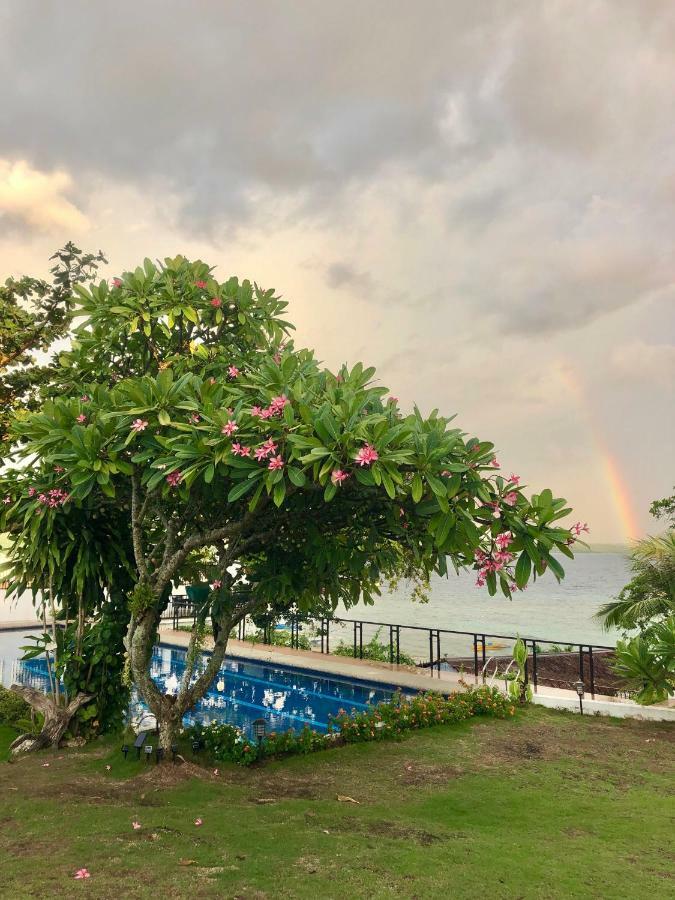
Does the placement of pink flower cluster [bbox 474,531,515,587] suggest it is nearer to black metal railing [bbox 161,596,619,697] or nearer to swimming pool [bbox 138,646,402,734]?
black metal railing [bbox 161,596,619,697]

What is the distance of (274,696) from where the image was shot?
1553cm

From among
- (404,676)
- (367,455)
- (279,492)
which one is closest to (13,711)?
(279,492)

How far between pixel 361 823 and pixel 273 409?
434cm

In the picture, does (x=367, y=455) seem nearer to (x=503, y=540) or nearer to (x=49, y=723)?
(x=503, y=540)

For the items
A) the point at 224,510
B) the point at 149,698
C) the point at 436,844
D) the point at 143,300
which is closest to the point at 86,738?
the point at 149,698

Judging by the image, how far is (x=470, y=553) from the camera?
616 cm

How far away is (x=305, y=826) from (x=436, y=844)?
4.34 feet

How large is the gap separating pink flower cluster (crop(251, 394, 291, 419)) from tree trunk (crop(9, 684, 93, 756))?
6226mm

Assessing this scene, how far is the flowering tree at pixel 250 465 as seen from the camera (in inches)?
229

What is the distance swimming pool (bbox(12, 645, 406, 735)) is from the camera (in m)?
13.5

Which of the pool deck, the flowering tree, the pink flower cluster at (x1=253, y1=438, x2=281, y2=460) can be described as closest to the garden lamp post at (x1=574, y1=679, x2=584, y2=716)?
the pool deck

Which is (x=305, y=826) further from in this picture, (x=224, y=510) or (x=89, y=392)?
(x=89, y=392)

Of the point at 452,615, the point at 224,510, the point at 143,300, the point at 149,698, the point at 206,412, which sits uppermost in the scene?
the point at 143,300

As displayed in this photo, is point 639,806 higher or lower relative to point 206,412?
lower
